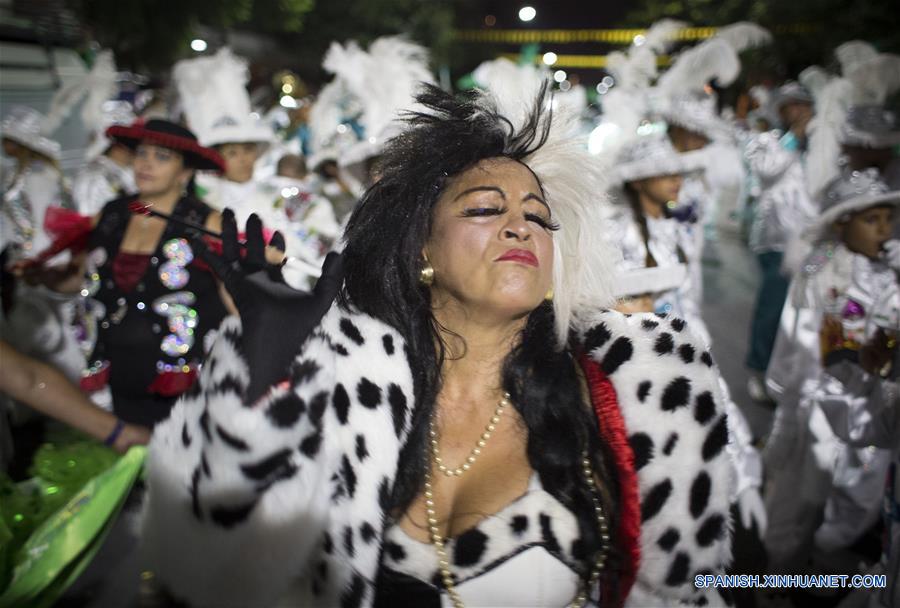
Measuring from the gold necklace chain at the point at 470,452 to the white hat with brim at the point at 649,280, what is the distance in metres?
1.47

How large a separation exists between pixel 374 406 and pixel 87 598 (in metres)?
2.63

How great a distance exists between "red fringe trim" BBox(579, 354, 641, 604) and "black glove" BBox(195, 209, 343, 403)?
2.62ft

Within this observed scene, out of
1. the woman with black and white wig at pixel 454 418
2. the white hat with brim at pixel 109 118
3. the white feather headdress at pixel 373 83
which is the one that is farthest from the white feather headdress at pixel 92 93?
the woman with black and white wig at pixel 454 418

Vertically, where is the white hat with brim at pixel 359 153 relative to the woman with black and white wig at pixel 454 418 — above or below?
above

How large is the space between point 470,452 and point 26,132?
5.49 meters

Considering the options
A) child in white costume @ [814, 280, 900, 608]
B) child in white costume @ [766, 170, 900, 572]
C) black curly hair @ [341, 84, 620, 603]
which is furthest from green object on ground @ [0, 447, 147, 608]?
child in white costume @ [766, 170, 900, 572]

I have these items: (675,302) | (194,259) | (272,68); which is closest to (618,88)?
(675,302)

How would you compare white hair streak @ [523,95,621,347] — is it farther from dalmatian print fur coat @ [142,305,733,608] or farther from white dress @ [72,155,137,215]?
white dress @ [72,155,137,215]

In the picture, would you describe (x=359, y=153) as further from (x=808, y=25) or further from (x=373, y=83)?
(x=808, y=25)

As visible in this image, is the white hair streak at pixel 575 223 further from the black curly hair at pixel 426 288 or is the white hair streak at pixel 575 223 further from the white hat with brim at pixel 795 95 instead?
the white hat with brim at pixel 795 95

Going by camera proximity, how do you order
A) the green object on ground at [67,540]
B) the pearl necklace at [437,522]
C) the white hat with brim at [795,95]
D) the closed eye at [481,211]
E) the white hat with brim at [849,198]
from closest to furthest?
the pearl necklace at [437,522]
the closed eye at [481,211]
the green object on ground at [67,540]
the white hat with brim at [849,198]
the white hat with brim at [795,95]

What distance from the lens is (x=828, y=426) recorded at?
3.93 metres

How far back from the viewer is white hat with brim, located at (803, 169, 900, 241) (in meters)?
3.75

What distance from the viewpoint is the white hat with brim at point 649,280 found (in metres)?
3.40
